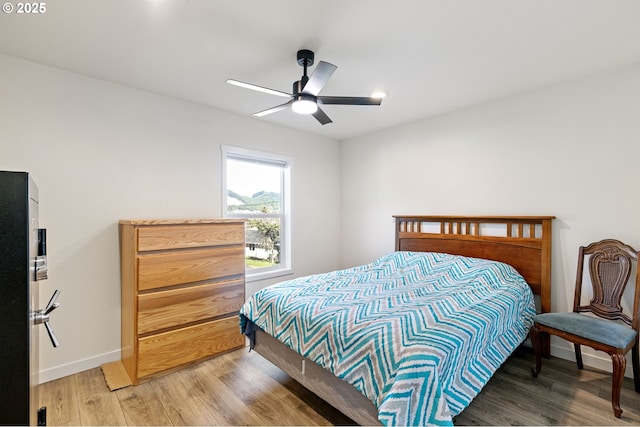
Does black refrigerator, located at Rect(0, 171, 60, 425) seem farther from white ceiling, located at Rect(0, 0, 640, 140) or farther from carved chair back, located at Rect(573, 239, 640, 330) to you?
carved chair back, located at Rect(573, 239, 640, 330)

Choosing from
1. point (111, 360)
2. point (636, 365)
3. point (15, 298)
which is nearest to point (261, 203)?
point (111, 360)

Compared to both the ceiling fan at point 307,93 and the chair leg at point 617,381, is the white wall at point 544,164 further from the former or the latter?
the ceiling fan at point 307,93

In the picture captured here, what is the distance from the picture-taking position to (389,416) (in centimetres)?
140

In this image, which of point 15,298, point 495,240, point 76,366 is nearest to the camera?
point 15,298

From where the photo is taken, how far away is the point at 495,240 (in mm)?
3080

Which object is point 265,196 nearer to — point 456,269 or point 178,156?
point 178,156

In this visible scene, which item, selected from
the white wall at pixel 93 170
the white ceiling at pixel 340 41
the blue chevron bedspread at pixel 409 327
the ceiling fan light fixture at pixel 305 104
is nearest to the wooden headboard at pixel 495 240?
the blue chevron bedspread at pixel 409 327

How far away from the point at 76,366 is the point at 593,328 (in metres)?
3.99

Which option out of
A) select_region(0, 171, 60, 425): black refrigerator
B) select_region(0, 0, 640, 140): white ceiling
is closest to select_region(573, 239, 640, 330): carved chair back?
select_region(0, 0, 640, 140): white ceiling

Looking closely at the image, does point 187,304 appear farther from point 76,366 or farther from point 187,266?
point 76,366

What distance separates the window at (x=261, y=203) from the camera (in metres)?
3.62

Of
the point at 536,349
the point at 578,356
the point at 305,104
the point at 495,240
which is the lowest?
the point at 578,356

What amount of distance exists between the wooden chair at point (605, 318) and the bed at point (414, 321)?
0.23 m

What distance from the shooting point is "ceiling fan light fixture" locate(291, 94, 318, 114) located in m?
2.16
